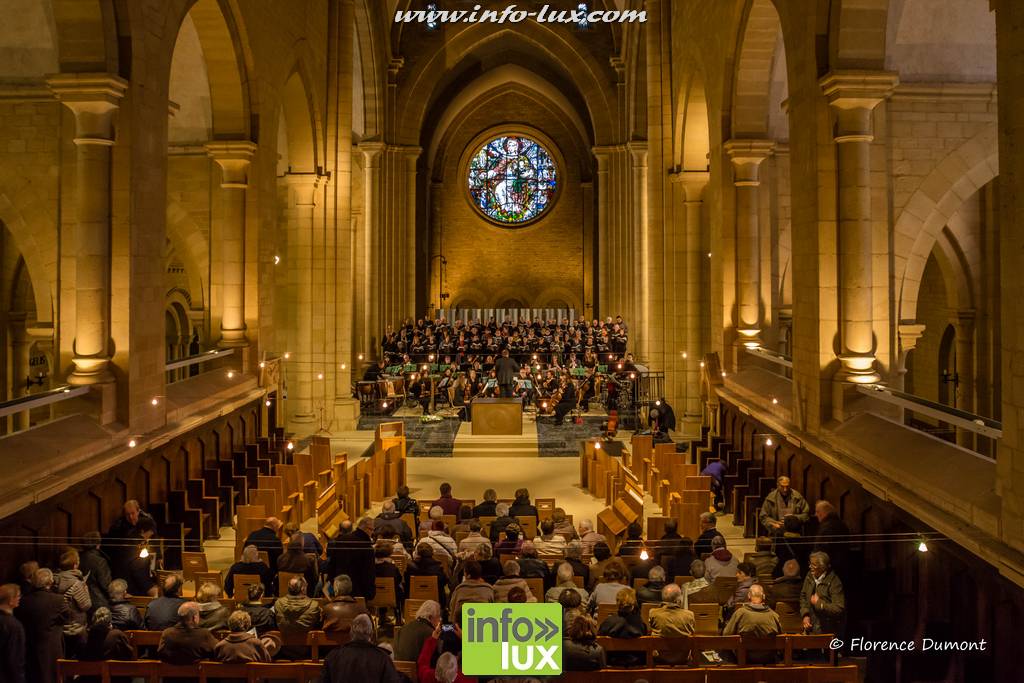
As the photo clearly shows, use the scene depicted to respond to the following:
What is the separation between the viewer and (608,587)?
23.7ft

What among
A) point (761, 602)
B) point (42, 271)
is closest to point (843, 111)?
point (761, 602)

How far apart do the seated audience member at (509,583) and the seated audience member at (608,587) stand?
0.47 metres

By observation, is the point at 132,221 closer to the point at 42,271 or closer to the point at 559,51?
the point at 42,271

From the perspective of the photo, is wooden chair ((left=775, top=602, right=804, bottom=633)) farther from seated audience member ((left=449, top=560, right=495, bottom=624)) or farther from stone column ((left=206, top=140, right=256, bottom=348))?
stone column ((left=206, top=140, right=256, bottom=348))

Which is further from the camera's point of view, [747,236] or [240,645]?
[747,236]

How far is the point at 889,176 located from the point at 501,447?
8034mm

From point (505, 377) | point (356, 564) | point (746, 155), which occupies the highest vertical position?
point (746, 155)

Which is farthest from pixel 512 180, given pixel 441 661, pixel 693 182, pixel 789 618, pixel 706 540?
pixel 441 661

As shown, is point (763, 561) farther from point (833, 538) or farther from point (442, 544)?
point (442, 544)

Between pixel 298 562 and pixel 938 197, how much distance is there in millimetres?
9235

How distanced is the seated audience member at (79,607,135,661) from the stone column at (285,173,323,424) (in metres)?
12.6

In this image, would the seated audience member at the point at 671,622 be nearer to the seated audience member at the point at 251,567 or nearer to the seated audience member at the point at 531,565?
the seated audience member at the point at 531,565

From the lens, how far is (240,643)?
5.84m

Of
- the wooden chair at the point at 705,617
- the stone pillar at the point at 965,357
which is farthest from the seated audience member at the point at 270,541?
the stone pillar at the point at 965,357
